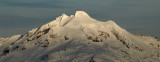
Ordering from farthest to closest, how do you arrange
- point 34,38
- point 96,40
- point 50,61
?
point 34,38 < point 96,40 < point 50,61

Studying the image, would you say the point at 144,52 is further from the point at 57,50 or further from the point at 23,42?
the point at 23,42

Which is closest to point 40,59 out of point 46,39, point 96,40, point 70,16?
point 46,39

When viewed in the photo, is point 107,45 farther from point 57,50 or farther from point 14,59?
point 14,59

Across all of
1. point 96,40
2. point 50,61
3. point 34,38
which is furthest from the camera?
point 34,38

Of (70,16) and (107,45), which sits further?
(70,16)

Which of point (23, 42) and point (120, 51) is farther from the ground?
point (23, 42)

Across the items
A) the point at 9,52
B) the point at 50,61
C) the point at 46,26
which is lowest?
the point at 50,61

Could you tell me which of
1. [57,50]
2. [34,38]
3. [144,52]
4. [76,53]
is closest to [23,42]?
[34,38]
